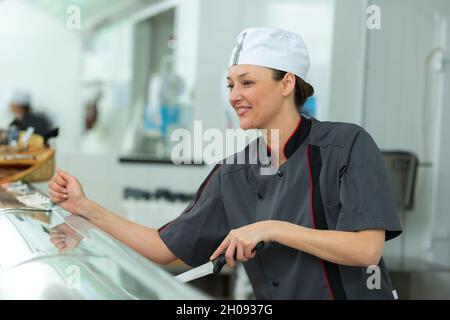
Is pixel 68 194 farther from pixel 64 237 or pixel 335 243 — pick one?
pixel 335 243

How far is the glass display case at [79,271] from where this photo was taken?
2.52 feet

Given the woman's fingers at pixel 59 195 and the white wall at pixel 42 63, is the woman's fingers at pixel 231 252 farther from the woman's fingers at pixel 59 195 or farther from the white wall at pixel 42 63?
the white wall at pixel 42 63

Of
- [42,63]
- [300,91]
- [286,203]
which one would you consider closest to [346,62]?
[300,91]

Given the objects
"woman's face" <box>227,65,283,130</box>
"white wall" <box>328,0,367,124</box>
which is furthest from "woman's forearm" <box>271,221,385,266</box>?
"white wall" <box>328,0,367,124</box>

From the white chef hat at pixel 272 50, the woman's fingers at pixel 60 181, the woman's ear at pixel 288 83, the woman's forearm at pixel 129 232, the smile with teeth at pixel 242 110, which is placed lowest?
the woman's forearm at pixel 129 232

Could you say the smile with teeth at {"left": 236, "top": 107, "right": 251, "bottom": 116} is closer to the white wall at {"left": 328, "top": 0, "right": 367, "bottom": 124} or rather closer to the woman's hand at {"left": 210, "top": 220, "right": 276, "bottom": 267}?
the woman's hand at {"left": 210, "top": 220, "right": 276, "bottom": 267}

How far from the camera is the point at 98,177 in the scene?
166 inches

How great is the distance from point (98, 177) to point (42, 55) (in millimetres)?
1492

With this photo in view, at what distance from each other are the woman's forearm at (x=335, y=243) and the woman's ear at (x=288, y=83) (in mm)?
269

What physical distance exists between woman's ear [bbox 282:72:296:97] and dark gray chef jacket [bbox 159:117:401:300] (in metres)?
0.07

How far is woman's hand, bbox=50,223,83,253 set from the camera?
3.05ft

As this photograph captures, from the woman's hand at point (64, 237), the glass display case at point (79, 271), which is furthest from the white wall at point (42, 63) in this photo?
the glass display case at point (79, 271)
